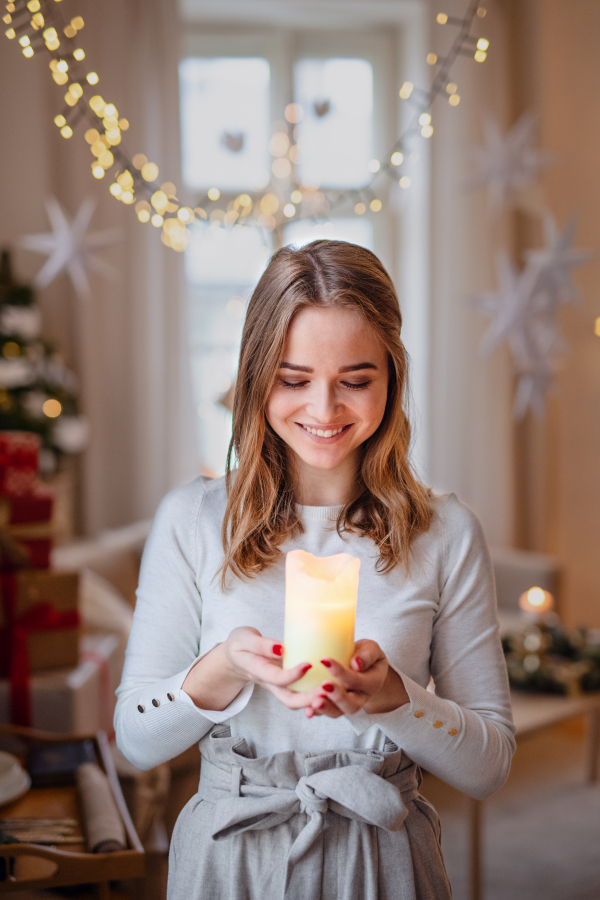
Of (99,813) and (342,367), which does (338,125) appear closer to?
(342,367)

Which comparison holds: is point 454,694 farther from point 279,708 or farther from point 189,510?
point 189,510

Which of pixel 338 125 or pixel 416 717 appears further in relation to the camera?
pixel 338 125

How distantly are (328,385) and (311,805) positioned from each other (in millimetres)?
507

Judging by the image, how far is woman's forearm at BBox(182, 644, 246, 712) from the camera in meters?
0.92

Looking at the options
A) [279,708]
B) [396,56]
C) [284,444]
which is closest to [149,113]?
[396,56]

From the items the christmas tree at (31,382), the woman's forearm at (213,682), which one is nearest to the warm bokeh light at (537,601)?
the christmas tree at (31,382)

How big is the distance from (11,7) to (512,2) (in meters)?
3.75

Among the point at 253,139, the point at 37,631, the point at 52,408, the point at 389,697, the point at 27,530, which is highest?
the point at 253,139

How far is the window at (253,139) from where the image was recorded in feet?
14.1

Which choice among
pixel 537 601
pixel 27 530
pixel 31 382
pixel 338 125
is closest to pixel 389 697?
pixel 27 530

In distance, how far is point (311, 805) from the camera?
99 centimetres

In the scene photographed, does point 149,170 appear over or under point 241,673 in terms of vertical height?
over

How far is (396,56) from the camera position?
449 cm

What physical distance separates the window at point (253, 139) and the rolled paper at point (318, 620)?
3.41m
